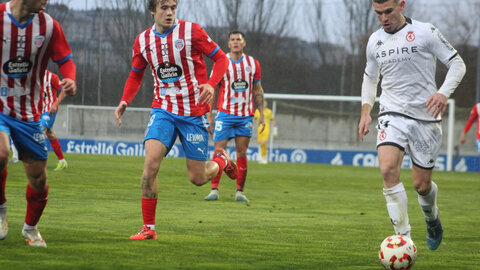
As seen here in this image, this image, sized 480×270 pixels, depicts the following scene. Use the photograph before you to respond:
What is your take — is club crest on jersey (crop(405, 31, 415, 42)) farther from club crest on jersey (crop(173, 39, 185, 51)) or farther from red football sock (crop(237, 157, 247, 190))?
red football sock (crop(237, 157, 247, 190))

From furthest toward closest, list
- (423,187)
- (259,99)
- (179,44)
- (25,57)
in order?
(259,99), (179,44), (423,187), (25,57)

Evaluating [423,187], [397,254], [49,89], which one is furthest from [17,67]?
[49,89]

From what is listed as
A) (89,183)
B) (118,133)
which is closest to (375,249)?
(89,183)

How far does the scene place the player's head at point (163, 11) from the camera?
684 cm

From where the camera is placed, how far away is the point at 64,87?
5.60m

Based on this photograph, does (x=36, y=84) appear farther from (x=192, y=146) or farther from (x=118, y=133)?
(x=118, y=133)

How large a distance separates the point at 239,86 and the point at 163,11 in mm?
4729

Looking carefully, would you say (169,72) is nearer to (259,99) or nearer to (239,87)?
(259,99)

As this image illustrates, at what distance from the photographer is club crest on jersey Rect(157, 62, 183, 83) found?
704 cm

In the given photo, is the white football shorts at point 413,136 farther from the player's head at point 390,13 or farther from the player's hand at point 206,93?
the player's hand at point 206,93

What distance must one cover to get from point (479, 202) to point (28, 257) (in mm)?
8933

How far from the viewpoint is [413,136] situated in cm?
637

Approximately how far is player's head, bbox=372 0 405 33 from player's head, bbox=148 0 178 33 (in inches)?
67.6

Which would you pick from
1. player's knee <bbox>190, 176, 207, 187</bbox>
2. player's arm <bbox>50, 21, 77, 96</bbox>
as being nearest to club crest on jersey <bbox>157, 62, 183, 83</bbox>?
player's knee <bbox>190, 176, 207, 187</bbox>
